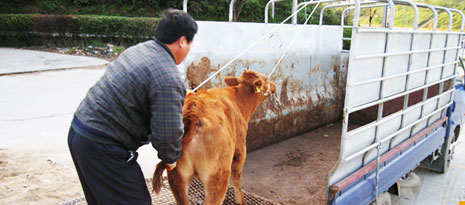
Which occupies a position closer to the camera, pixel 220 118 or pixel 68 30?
pixel 220 118

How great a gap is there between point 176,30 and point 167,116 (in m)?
0.48

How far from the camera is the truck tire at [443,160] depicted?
459 cm

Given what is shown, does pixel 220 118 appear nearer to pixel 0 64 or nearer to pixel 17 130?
pixel 17 130

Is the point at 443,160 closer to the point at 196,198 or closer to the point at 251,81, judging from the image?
the point at 251,81

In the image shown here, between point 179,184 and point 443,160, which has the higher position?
point 179,184

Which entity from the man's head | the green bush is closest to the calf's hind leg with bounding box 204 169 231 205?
the man's head

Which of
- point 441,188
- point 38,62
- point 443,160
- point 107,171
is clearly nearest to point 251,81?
point 107,171

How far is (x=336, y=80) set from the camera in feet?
19.2

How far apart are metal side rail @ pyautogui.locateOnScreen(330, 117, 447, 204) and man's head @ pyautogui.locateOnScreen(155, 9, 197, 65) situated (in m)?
1.40

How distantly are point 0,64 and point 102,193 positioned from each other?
1223 cm

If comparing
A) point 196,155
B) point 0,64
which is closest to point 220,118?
point 196,155

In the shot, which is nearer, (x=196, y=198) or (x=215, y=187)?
(x=215, y=187)

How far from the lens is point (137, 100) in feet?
6.16

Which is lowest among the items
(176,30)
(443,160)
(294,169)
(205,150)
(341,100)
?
(443,160)
